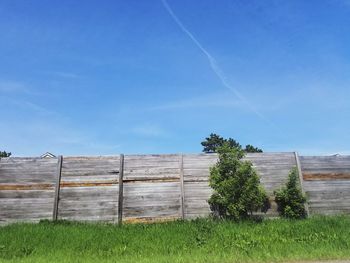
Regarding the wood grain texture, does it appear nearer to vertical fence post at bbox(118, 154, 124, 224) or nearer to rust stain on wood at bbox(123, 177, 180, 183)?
rust stain on wood at bbox(123, 177, 180, 183)

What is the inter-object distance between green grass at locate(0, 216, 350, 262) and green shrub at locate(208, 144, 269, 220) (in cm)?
114

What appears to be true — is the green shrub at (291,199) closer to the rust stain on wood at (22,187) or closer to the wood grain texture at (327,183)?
the wood grain texture at (327,183)

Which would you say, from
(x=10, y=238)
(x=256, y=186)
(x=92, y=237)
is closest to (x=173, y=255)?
(x=92, y=237)

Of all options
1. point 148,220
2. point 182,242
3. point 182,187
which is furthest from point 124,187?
point 182,242

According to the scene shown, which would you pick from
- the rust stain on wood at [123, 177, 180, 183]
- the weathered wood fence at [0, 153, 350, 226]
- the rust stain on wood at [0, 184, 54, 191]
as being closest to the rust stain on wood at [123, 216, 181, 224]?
the weathered wood fence at [0, 153, 350, 226]

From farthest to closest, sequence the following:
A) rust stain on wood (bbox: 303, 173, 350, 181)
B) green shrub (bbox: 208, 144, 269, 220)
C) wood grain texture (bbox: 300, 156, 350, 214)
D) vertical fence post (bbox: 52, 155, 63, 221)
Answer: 1. rust stain on wood (bbox: 303, 173, 350, 181)
2. wood grain texture (bbox: 300, 156, 350, 214)
3. vertical fence post (bbox: 52, 155, 63, 221)
4. green shrub (bbox: 208, 144, 269, 220)

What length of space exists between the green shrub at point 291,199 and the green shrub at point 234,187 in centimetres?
59

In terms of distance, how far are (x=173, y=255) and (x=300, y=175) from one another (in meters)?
7.56

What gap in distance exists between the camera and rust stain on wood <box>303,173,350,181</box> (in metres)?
15.3

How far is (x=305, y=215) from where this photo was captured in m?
14.8

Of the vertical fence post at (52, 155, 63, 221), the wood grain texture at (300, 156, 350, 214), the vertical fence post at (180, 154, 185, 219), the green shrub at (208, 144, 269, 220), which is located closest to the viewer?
the green shrub at (208, 144, 269, 220)

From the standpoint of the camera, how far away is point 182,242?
420 inches

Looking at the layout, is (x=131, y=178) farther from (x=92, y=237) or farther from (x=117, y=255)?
(x=117, y=255)

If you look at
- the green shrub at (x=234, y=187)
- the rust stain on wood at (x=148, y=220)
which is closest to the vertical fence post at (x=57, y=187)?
the rust stain on wood at (x=148, y=220)
